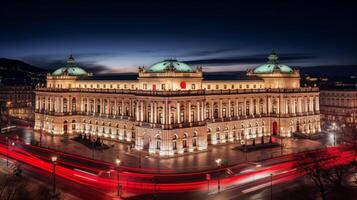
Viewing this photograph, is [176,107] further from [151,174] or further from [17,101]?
[17,101]

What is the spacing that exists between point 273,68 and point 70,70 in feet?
215

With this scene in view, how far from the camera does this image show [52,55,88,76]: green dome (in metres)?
127

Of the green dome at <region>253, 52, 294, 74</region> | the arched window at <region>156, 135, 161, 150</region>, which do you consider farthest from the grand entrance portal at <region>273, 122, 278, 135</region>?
the arched window at <region>156, 135, 161, 150</region>

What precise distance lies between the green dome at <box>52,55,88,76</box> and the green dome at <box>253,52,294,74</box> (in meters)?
58.1

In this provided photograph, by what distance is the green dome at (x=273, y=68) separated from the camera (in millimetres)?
118975

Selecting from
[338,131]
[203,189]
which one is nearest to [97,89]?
[203,189]

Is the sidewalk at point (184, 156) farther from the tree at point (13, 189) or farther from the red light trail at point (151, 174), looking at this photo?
the tree at point (13, 189)

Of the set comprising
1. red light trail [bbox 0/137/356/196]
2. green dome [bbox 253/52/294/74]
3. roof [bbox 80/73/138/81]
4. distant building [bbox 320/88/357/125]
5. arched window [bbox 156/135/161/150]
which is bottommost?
red light trail [bbox 0/137/356/196]

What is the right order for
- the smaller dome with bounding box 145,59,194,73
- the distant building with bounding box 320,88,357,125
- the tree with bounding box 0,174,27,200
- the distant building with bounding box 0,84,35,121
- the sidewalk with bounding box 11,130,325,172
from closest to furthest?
the tree with bounding box 0,174,27,200 < the sidewalk with bounding box 11,130,325,172 < the smaller dome with bounding box 145,59,194,73 < the distant building with bounding box 320,88,357,125 < the distant building with bounding box 0,84,35,121

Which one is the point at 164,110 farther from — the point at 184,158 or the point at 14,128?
the point at 14,128

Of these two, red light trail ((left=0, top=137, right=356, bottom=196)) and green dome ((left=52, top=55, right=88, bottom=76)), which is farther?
green dome ((left=52, top=55, right=88, bottom=76))

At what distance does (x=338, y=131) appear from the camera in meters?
119

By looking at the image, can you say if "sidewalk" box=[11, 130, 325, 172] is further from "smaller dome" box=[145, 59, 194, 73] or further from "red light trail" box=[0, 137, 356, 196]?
"smaller dome" box=[145, 59, 194, 73]

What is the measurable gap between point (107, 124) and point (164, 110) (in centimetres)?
2831
